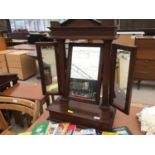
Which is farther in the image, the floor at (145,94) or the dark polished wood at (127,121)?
the floor at (145,94)

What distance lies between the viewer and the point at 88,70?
3.12 ft

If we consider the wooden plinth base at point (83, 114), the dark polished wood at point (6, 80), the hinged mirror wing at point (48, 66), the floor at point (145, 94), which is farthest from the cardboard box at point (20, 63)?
the wooden plinth base at point (83, 114)

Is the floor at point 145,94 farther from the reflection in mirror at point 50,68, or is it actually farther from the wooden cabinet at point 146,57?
the reflection in mirror at point 50,68

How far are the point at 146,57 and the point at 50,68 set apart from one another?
225 cm

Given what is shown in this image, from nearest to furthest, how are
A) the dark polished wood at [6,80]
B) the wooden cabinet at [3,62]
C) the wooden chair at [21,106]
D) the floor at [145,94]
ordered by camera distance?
1. the wooden chair at [21,106]
2. the dark polished wood at [6,80]
3. the floor at [145,94]
4. the wooden cabinet at [3,62]

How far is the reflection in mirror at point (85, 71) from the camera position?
0.93 meters

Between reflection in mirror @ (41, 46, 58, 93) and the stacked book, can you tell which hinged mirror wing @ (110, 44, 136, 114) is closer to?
the stacked book

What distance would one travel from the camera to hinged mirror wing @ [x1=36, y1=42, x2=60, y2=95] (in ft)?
3.41

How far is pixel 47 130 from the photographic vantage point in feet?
2.94

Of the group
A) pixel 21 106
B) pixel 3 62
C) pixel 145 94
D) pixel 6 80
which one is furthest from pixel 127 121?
pixel 3 62

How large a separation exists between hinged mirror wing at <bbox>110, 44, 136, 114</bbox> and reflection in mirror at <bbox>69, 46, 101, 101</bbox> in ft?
0.31
